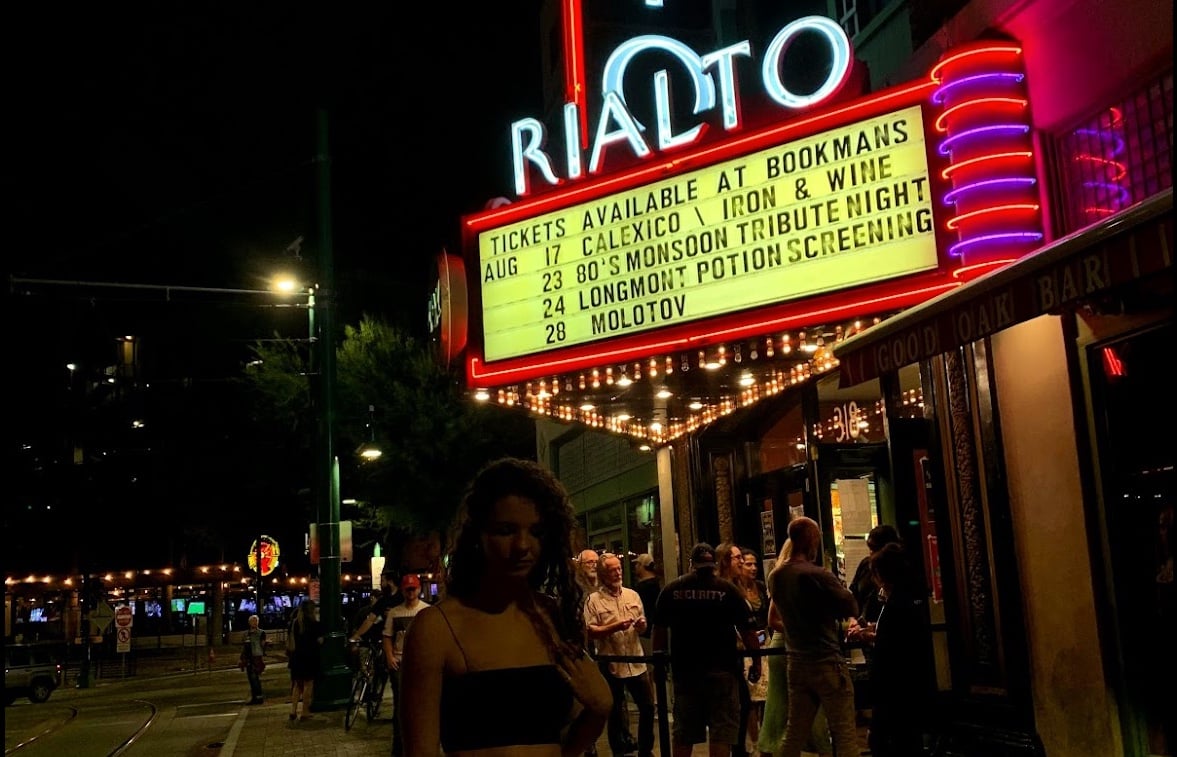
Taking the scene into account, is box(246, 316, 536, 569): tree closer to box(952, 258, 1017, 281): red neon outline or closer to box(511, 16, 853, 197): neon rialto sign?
box(511, 16, 853, 197): neon rialto sign

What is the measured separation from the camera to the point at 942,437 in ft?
29.8

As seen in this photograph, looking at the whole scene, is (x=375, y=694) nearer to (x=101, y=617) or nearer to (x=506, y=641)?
(x=506, y=641)

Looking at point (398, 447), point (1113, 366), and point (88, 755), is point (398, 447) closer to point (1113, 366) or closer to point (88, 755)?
point (88, 755)

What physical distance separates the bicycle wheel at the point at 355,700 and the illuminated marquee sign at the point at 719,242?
5.04 meters

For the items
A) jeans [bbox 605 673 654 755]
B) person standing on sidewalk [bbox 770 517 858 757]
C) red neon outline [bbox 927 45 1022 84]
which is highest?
red neon outline [bbox 927 45 1022 84]

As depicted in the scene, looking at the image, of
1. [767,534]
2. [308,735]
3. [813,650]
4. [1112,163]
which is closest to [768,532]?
[767,534]

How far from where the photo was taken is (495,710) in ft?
8.73

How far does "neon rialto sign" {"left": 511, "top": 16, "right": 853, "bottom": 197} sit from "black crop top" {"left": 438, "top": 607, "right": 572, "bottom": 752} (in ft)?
25.6

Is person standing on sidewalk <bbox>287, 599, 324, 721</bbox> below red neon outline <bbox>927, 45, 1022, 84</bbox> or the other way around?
below

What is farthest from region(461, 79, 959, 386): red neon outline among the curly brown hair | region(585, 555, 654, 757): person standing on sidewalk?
the curly brown hair

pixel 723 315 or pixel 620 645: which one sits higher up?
pixel 723 315

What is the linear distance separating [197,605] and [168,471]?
47230 millimetres

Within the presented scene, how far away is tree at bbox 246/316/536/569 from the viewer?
103 feet

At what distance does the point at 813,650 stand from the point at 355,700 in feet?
28.9
